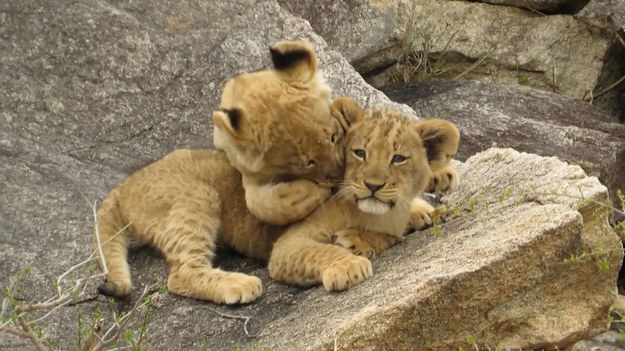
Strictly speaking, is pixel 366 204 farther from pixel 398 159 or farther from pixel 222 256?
pixel 222 256

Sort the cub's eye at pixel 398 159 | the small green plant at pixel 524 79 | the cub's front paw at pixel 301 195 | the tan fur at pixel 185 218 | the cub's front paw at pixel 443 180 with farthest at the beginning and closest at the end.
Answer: the small green plant at pixel 524 79
the cub's front paw at pixel 443 180
the tan fur at pixel 185 218
the cub's front paw at pixel 301 195
the cub's eye at pixel 398 159

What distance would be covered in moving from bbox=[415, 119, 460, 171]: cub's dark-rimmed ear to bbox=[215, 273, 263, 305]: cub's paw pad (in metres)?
1.08

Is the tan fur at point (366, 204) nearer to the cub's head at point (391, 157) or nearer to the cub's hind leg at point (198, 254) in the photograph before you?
the cub's head at point (391, 157)

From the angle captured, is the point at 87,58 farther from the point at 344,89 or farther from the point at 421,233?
the point at 421,233

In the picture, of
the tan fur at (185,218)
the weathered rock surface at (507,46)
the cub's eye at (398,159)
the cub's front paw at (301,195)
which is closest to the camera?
the cub's eye at (398,159)

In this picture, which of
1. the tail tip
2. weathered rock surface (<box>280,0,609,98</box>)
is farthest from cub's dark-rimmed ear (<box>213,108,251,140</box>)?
weathered rock surface (<box>280,0,609,98</box>)

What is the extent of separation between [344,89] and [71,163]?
74.6 inches

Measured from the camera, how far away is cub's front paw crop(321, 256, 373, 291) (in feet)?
18.9

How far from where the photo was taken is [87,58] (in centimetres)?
814

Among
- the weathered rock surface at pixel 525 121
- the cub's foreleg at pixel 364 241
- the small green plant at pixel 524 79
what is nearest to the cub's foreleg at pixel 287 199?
the cub's foreleg at pixel 364 241

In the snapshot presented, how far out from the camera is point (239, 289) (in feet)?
19.9

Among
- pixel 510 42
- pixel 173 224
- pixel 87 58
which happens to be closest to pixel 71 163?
pixel 87 58

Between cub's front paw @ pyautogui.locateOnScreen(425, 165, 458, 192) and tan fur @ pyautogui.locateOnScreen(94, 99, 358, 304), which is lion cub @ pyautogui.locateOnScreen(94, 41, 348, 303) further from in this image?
cub's front paw @ pyautogui.locateOnScreen(425, 165, 458, 192)

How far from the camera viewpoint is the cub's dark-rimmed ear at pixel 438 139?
20.3 feet
